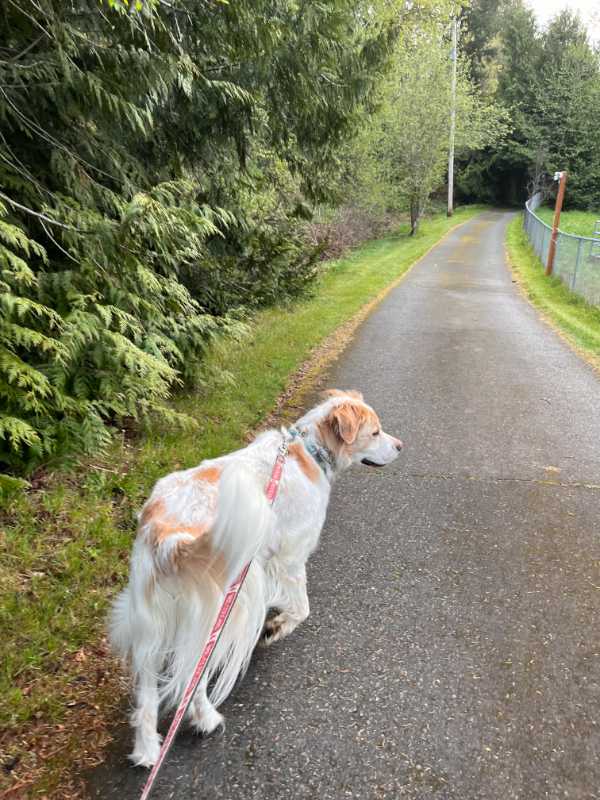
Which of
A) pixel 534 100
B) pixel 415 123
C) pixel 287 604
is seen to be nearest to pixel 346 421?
pixel 287 604

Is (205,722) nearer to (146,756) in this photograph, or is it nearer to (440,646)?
(146,756)

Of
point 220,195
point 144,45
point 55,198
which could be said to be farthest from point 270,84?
point 55,198

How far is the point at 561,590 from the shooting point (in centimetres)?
362

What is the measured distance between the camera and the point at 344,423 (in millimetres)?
3371

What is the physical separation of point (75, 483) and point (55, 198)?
222 centimetres

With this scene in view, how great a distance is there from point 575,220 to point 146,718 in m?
45.2

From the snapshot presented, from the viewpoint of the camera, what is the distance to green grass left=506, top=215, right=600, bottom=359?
10881 millimetres

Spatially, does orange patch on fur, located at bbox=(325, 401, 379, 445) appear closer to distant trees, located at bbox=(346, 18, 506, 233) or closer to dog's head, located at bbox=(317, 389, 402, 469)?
dog's head, located at bbox=(317, 389, 402, 469)

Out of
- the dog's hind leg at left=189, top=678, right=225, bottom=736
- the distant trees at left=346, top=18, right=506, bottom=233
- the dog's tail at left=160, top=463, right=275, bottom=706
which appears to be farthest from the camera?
the distant trees at left=346, top=18, right=506, bottom=233

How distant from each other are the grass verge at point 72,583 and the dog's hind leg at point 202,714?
0.40 metres

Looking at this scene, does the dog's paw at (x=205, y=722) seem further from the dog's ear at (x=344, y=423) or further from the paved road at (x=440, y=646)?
the dog's ear at (x=344, y=423)

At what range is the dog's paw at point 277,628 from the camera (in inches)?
124

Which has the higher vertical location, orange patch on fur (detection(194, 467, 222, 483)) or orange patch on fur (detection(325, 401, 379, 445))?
orange patch on fur (detection(194, 467, 222, 483))

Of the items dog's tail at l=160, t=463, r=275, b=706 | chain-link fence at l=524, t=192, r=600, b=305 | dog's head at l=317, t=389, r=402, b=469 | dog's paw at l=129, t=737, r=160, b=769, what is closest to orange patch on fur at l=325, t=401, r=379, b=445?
dog's head at l=317, t=389, r=402, b=469
